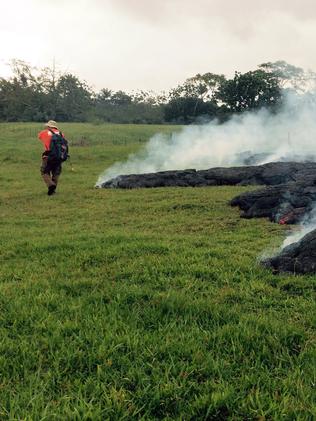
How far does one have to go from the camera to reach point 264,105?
4434 cm

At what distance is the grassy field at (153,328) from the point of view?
3115mm

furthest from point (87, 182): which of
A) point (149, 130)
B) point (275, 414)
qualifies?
point (149, 130)

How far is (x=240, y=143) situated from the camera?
3156 centimetres

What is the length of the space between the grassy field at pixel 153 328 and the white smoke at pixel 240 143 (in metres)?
16.2

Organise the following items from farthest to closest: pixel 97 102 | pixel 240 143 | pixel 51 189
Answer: pixel 97 102 < pixel 240 143 < pixel 51 189

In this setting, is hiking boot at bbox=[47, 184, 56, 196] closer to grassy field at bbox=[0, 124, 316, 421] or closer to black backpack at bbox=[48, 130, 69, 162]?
black backpack at bbox=[48, 130, 69, 162]

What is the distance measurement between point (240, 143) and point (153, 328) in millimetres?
28639

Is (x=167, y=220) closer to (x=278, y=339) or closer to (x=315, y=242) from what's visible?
(x=315, y=242)

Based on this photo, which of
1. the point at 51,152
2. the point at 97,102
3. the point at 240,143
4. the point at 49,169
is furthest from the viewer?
the point at 97,102

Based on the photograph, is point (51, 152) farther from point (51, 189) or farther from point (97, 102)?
point (97, 102)

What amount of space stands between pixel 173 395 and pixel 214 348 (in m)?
0.83

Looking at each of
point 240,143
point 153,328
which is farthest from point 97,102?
point 153,328

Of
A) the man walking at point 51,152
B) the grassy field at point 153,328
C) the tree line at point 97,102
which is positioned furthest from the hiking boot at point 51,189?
the tree line at point 97,102

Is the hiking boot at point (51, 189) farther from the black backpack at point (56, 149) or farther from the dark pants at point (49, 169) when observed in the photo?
the black backpack at point (56, 149)
